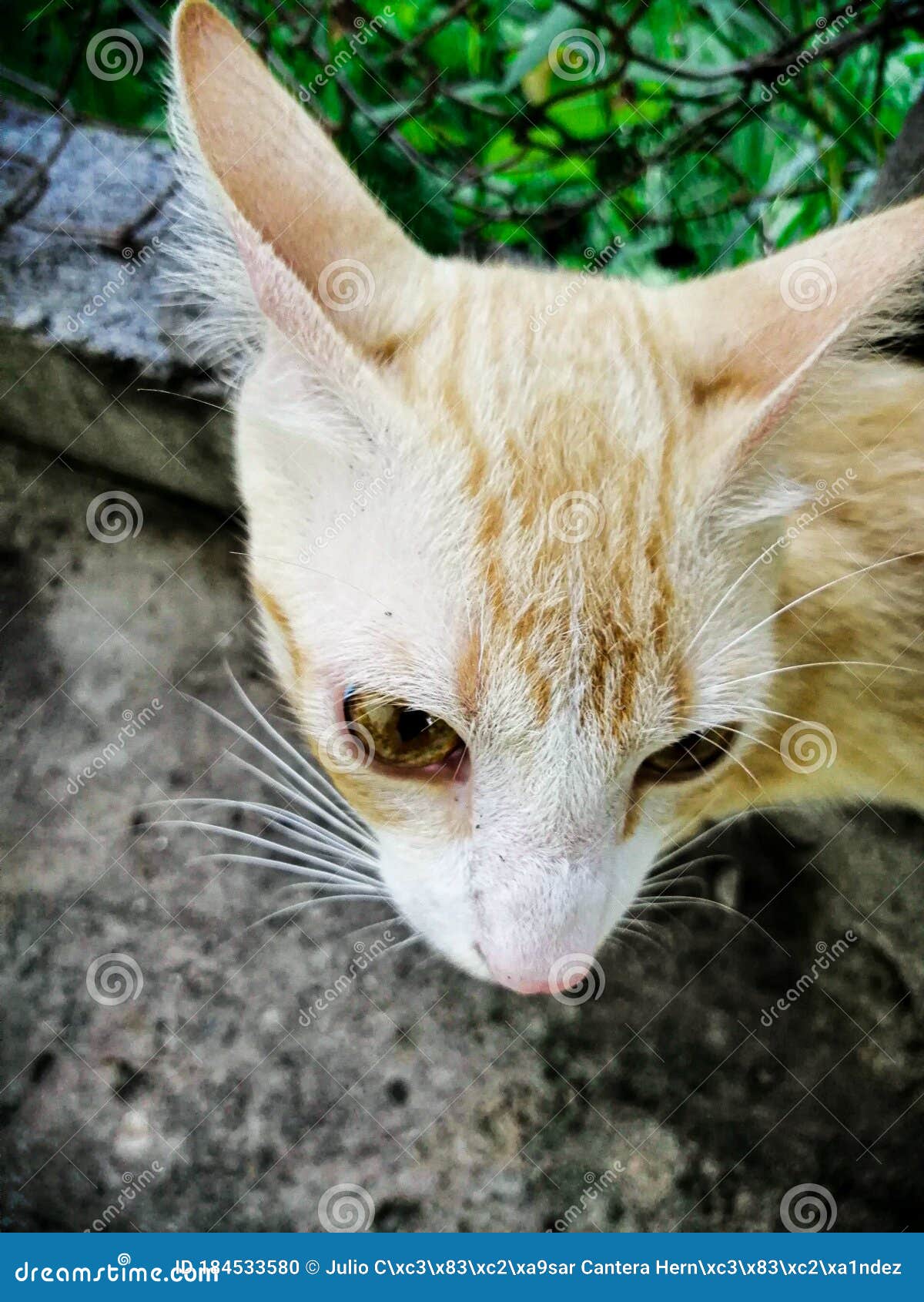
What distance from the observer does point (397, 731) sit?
31.6 inches

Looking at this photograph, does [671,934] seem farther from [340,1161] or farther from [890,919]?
[340,1161]

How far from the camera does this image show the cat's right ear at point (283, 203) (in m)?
0.68

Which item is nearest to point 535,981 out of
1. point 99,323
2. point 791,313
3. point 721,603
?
point 721,603

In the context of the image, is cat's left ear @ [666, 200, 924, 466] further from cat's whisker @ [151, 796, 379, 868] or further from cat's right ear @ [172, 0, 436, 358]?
cat's whisker @ [151, 796, 379, 868]

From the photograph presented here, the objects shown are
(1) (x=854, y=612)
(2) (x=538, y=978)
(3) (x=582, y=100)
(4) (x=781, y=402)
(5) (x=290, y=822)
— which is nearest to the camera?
(4) (x=781, y=402)

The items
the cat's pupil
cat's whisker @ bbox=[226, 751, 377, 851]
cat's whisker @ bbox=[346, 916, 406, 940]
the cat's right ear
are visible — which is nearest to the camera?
the cat's right ear

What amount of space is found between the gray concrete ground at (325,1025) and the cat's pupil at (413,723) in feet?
1.51

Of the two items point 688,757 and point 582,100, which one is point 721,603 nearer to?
point 688,757

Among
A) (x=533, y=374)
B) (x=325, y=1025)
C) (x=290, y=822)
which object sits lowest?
(x=325, y=1025)

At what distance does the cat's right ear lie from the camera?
681mm

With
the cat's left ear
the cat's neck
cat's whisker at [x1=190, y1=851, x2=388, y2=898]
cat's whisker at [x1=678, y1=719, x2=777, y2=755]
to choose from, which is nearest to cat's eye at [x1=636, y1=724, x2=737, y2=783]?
cat's whisker at [x1=678, y1=719, x2=777, y2=755]

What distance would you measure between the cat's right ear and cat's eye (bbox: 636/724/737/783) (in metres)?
0.44

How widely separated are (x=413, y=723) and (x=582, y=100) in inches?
40.3

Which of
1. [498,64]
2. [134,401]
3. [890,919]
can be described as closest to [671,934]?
[890,919]
